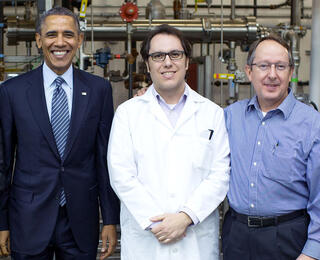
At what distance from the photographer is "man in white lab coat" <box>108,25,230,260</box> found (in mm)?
1516

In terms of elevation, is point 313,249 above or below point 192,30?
below

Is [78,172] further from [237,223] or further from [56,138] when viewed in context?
[237,223]

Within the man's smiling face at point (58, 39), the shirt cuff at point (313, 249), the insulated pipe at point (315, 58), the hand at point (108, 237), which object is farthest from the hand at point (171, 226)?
the insulated pipe at point (315, 58)

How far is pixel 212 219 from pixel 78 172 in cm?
51

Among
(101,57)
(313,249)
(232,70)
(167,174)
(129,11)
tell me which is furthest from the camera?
(232,70)

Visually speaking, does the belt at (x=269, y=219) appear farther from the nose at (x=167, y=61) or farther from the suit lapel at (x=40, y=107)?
the suit lapel at (x=40, y=107)

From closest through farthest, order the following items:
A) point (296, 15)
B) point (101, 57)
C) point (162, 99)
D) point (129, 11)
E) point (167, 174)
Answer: point (167, 174) → point (162, 99) → point (101, 57) → point (129, 11) → point (296, 15)

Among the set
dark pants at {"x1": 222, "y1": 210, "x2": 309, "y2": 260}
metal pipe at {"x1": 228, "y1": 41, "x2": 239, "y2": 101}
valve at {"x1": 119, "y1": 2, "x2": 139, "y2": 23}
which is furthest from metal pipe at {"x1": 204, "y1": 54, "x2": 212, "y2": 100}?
dark pants at {"x1": 222, "y1": 210, "x2": 309, "y2": 260}

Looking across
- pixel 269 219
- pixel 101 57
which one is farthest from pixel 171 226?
pixel 101 57

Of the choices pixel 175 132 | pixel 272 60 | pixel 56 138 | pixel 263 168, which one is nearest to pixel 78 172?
pixel 56 138

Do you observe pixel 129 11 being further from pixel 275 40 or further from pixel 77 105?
pixel 275 40

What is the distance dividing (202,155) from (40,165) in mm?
569

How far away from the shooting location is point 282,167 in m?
1.47

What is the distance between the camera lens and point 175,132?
157 cm
